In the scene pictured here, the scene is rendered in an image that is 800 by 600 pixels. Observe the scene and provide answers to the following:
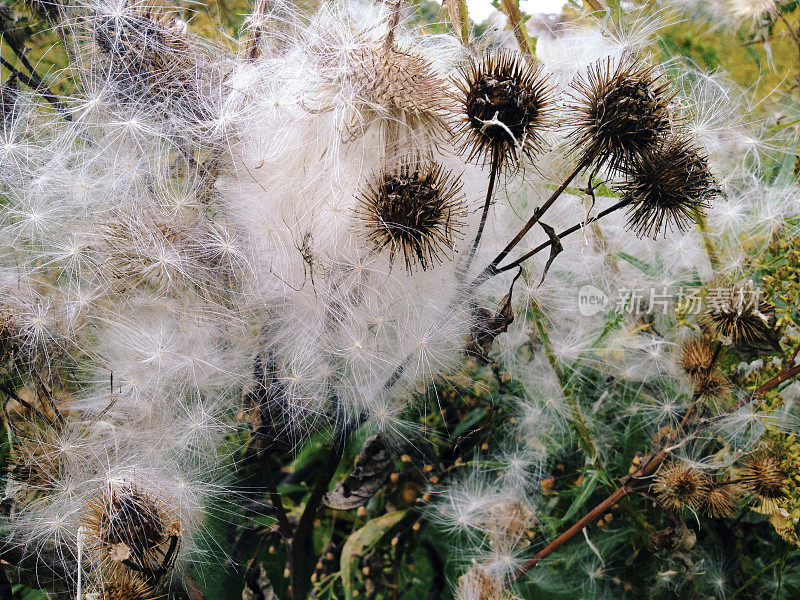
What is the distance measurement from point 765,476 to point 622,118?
59 centimetres

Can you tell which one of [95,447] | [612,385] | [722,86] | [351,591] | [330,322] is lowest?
[351,591]

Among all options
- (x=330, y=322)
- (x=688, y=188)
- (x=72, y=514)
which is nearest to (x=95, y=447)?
(x=72, y=514)

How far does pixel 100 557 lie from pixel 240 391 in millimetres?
295

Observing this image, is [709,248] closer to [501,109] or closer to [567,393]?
[567,393]

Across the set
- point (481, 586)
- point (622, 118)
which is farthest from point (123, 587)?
point (622, 118)

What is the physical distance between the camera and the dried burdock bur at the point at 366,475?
90cm

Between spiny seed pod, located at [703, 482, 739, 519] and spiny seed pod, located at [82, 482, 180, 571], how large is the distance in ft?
2.46

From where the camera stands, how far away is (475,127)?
0.69 metres

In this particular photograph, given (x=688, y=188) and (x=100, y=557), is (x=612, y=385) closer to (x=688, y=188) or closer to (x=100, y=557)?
(x=688, y=188)

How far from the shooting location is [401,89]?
76cm

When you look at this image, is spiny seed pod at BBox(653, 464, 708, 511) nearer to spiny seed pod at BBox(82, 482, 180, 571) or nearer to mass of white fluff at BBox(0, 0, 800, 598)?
mass of white fluff at BBox(0, 0, 800, 598)

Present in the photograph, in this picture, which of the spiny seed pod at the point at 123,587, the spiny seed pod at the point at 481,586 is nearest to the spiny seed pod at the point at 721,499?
the spiny seed pod at the point at 481,586

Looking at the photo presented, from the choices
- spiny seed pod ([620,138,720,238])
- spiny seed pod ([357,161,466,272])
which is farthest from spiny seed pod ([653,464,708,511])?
spiny seed pod ([357,161,466,272])

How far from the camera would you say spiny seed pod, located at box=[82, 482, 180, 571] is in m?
0.69
